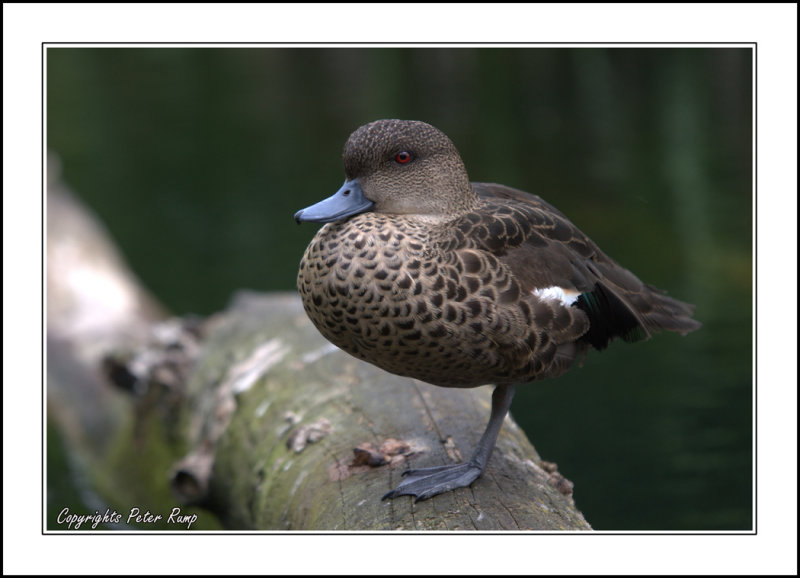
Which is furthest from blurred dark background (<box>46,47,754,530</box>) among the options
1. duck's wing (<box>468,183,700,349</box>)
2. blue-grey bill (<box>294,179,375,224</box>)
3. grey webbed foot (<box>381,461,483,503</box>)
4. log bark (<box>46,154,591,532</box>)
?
blue-grey bill (<box>294,179,375,224</box>)

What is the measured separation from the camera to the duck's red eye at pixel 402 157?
3.21m

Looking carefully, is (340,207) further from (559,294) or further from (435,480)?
(435,480)

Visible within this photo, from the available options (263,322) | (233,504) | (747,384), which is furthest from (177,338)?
(747,384)

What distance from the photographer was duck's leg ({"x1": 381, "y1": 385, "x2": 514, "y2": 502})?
10.6ft

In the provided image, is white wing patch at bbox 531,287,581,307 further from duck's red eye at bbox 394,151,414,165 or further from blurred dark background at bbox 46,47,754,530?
blurred dark background at bbox 46,47,754,530

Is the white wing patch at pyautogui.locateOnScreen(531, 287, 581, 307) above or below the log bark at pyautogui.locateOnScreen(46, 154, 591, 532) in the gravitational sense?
above

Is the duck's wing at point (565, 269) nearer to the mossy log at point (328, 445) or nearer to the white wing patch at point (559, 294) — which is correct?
the white wing patch at point (559, 294)

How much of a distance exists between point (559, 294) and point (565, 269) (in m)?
0.10

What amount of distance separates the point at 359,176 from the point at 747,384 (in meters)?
5.60

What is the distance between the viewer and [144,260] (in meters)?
10.5

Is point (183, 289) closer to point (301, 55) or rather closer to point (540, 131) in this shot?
point (540, 131)

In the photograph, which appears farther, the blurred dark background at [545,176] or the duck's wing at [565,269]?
the blurred dark background at [545,176]

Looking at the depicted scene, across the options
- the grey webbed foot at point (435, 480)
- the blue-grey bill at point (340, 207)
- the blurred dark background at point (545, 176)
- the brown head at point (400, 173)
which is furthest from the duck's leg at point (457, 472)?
the blurred dark background at point (545, 176)

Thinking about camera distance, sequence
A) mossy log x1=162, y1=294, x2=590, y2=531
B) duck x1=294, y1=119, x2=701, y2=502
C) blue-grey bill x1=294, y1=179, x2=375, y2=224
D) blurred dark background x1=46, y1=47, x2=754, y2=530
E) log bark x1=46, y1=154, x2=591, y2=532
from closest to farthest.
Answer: duck x1=294, y1=119, x2=701, y2=502
blue-grey bill x1=294, y1=179, x2=375, y2=224
mossy log x1=162, y1=294, x2=590, y2=531
log bark x1=46, y1=154, x2=591, y2=532
blurred dark background x1=46, y1=47, x2=754, y2=530
